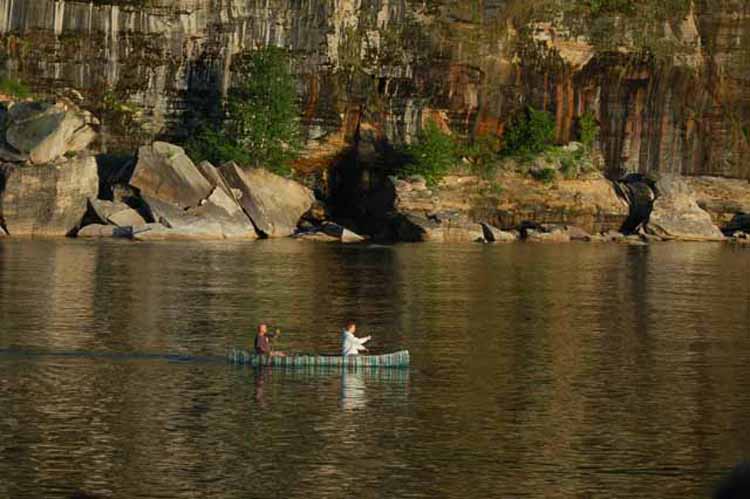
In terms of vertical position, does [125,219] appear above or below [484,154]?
below

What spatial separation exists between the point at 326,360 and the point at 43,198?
56621mm

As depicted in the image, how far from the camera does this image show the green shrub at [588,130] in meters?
118

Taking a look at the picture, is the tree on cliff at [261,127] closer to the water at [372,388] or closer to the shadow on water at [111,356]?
the water at [372,388]

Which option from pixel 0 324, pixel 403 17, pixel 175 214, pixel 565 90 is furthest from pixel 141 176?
pixel 0 324

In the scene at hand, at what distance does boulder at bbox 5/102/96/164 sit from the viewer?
97938 millimetres

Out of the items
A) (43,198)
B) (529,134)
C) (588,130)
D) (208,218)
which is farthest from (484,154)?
(43,198)

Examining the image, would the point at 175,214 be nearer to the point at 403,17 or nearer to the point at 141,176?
the point at 141,176

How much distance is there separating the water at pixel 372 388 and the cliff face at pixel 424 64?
42481 mm

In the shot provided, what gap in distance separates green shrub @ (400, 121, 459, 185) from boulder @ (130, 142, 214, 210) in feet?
55.8

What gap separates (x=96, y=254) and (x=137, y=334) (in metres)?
32.3

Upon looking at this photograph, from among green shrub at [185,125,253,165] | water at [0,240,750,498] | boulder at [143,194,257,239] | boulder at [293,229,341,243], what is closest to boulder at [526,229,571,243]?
boulder at [293,229,341,243]

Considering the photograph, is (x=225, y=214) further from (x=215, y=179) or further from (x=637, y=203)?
(x=637, y=203)

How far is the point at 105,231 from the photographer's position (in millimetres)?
95812

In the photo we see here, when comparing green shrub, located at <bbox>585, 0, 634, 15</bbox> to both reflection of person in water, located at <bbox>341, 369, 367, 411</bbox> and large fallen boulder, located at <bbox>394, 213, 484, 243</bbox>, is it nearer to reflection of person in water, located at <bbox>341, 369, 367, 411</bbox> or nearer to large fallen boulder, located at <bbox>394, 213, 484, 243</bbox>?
large fallen boulder, located at <bbox>394, 213, 484, 243</bbox>
